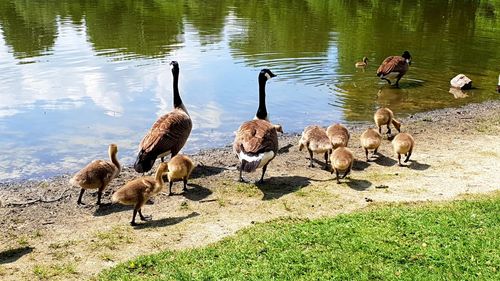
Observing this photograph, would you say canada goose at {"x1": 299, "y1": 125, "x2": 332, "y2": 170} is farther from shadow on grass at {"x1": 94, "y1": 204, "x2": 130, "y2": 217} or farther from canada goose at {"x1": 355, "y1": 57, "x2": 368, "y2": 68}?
canada goose at {"x1": 355, "y1": 57, "x2": 368, "y2": 68}

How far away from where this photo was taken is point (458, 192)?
1022 cm

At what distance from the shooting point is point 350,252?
7395 mm

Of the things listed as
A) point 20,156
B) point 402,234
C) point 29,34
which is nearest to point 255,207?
point 402,234

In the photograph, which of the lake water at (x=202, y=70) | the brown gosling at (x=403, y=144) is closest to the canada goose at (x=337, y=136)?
the brown gosling at (x=403, y=144)

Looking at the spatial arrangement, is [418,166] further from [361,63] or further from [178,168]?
[361,63]

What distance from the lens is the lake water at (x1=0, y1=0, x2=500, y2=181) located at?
51.3 feet

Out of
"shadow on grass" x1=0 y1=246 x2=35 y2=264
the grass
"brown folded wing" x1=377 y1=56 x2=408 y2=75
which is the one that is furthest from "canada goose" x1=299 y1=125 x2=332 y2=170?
"brown folded wing" x1=377 y1=56 x2=408 y2=75

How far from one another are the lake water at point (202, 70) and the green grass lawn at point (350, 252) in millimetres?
6199

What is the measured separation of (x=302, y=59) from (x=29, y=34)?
16.4 meters

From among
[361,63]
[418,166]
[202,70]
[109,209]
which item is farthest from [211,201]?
[361,63]

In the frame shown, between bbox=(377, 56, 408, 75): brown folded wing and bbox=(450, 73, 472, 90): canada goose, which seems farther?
bbox=(377, 56, 408, 75): brown folded wing

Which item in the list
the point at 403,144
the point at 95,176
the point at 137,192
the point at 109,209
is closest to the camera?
the point at 137,192

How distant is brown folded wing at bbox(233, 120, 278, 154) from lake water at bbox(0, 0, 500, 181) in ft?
10.9

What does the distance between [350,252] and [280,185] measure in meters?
3.75
